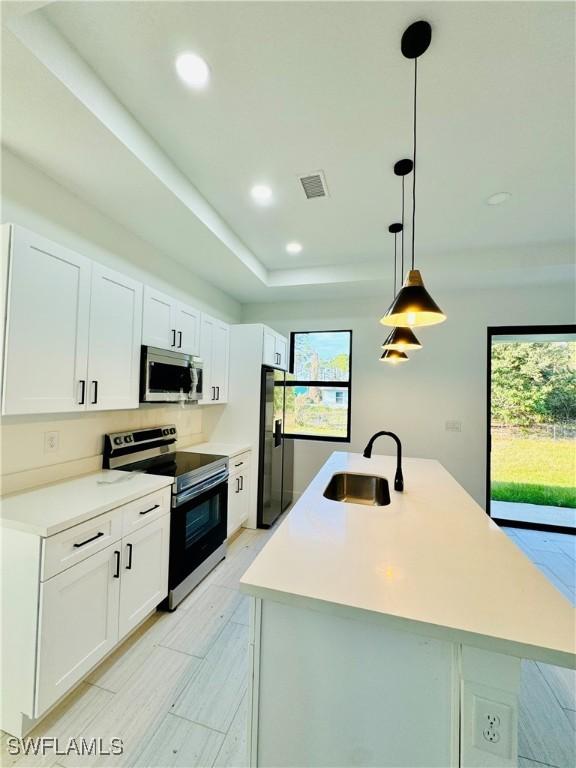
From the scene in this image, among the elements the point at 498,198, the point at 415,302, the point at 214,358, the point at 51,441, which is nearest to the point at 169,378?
the point at 214,358

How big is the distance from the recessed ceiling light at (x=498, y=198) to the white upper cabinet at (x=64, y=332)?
2.73 meters

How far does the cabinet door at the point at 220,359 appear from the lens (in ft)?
11.0

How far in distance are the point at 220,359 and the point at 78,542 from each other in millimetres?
2246

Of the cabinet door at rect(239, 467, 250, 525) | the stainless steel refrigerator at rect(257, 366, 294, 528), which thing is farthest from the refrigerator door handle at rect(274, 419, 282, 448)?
the cabinet door at rect(239, 467, 250, 525)

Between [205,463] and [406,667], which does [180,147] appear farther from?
[406,667]

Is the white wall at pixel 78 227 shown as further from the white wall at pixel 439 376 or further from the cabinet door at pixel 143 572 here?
the white wall at pixel 439 376

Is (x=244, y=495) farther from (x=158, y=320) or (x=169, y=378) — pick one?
(x=158, y=320)

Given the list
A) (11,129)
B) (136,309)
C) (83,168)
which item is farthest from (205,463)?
(11,129)

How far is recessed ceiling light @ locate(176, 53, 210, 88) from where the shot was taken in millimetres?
1407

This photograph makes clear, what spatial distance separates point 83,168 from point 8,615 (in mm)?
2350

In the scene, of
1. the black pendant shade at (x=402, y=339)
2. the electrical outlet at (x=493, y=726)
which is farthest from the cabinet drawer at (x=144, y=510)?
the black pendant shade at (x=402, y=339)

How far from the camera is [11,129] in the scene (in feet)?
5.26

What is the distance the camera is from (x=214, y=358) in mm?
3352

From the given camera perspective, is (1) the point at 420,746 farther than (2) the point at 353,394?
No
